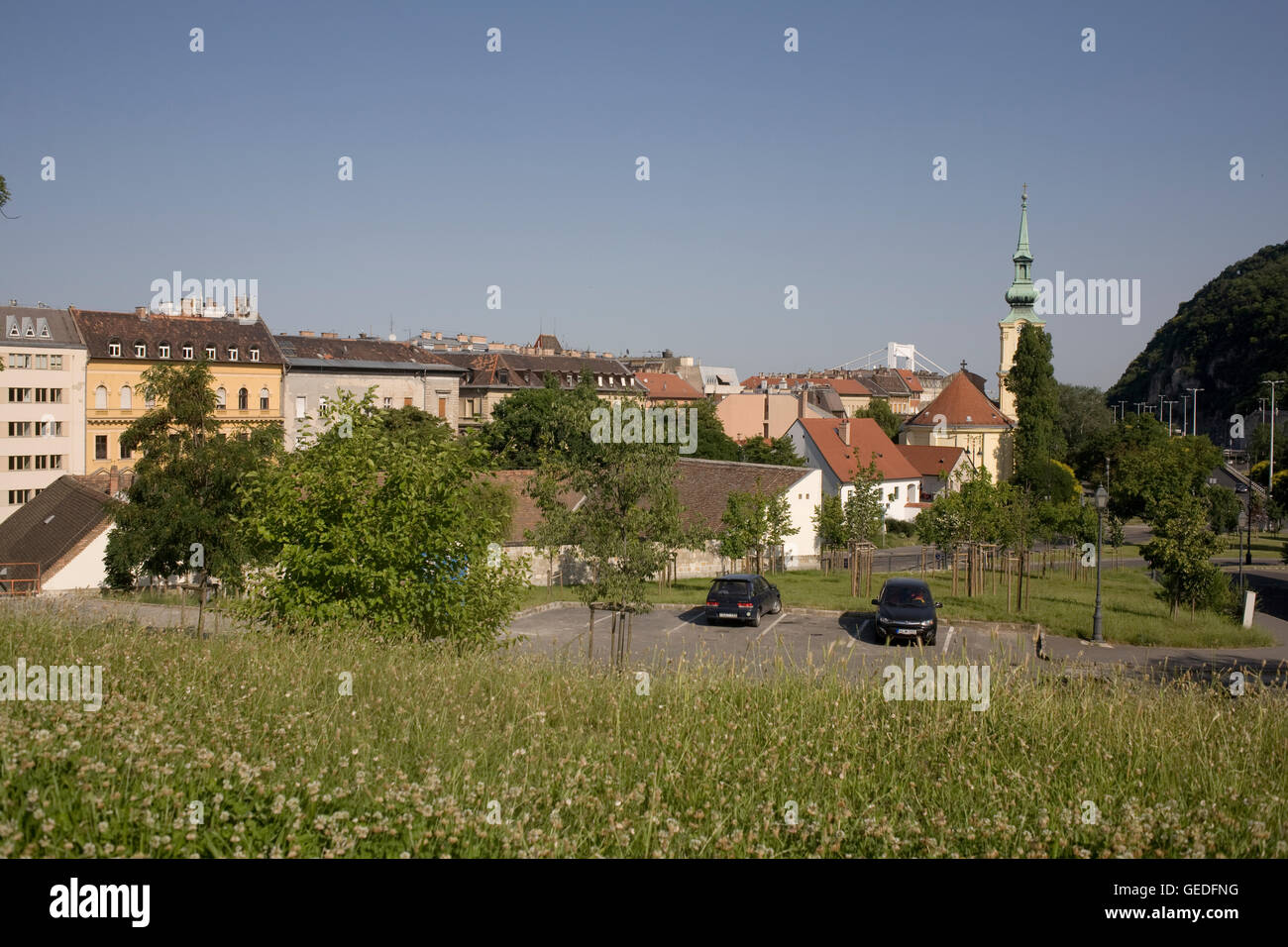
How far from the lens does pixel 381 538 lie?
44.5 ft

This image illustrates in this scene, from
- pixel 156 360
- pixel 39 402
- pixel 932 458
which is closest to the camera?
pixel 39 402

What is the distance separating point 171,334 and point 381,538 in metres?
68.7

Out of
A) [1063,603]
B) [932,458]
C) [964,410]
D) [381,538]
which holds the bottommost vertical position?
[1063,603]

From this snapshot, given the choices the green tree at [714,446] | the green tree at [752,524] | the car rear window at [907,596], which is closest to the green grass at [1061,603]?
the green tree at [752,524]

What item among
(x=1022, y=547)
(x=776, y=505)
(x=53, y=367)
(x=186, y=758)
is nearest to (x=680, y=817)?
(x=186, y=758)

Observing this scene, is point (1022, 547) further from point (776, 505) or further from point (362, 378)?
point (362, 378)

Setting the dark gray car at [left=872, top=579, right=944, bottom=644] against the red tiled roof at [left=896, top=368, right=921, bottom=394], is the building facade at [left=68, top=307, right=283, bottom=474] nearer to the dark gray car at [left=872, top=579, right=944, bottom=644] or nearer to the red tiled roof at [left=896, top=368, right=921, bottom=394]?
the dark gray car at [left=872, top=579, right=944, bottom=644]

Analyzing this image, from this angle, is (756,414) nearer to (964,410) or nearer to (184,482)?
(964,410)

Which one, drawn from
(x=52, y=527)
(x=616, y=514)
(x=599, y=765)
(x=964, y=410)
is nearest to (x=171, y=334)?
Result: (x=52, y=527)

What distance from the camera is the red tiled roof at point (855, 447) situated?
69.3 metres

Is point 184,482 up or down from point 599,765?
up

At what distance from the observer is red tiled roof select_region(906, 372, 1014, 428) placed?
300ft

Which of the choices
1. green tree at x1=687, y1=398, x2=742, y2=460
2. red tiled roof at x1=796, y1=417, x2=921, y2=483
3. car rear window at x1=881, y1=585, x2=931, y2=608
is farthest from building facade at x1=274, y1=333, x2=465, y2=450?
car rear window at x1=881, y1=585, x2=931, y2=608

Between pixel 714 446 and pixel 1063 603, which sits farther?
pixel 714 446
